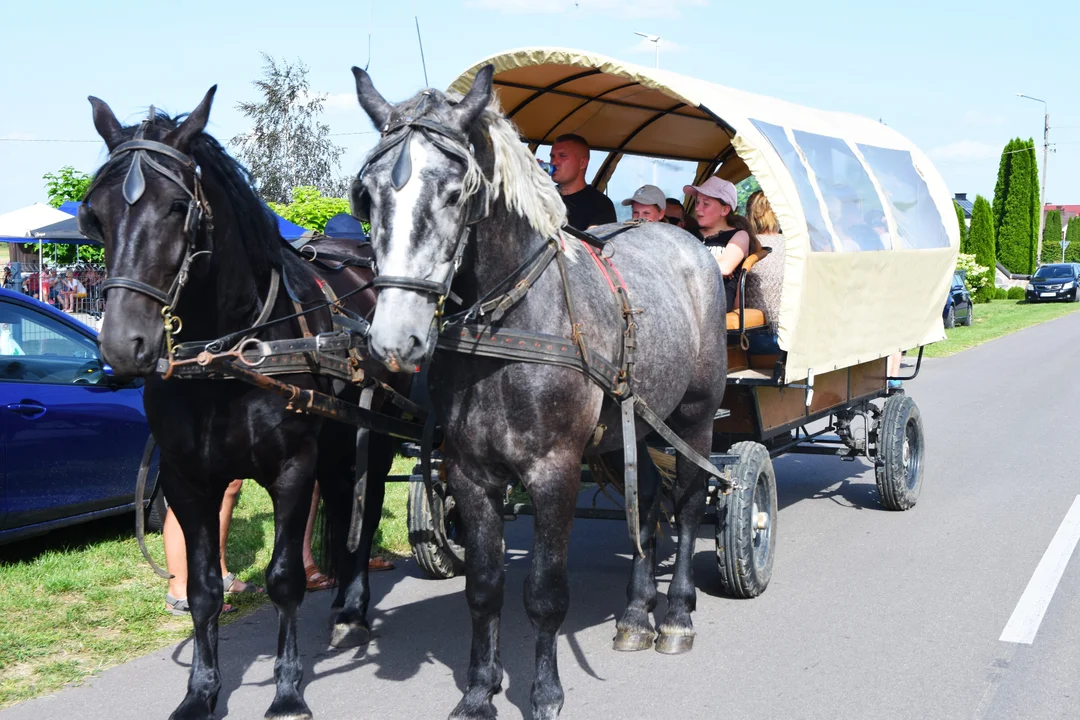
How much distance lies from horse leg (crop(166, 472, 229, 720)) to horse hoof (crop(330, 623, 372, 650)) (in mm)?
910

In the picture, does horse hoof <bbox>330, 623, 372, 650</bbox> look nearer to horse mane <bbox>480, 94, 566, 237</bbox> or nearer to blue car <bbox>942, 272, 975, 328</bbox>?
horse mane <bbox>480, 94, 566, 237</bbox>

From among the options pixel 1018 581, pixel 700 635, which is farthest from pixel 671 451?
pixel 1018 581

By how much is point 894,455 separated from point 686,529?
8.91ft

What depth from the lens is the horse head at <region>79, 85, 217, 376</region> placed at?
11.4 feet

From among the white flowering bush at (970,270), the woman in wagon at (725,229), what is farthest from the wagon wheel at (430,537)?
the white flowering bush at (970,270)

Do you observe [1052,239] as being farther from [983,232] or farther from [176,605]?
[176,605]

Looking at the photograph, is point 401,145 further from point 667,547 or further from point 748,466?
point 667,547

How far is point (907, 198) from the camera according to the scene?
7.86m

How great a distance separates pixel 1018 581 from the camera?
5.96 meters

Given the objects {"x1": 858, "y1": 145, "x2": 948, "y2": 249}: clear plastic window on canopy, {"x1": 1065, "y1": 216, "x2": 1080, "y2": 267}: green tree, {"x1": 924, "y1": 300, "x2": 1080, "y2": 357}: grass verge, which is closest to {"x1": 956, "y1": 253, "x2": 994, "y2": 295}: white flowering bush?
{"x1": 924, "y1": 300, "x2": 1080, "y2": 357}: grass verge

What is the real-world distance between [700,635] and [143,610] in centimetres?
282

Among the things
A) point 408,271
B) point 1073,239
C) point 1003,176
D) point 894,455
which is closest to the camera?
point 408,271

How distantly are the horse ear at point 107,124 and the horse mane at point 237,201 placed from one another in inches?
1.2

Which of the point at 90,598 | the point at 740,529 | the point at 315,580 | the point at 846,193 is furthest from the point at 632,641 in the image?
the point at 846,193
